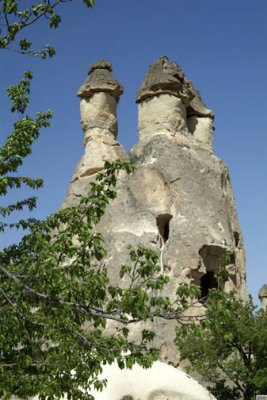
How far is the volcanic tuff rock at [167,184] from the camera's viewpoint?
71.9 feet

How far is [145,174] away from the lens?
78.8ft

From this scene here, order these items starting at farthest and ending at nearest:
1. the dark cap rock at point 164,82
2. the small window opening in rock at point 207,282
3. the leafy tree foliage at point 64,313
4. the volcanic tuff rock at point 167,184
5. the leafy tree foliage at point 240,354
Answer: the dark cap rock at point 164,82 → the small window opening in rock at point 207,282 → the volcanic tuff rock at point 167,184 → the leafy tree foliage at point 240,354 → the leafy tree foliage at point 64,313

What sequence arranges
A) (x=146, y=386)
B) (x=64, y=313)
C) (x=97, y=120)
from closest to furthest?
(x=64, y=313) < (x=146, y=386) < (x=97, y=120)

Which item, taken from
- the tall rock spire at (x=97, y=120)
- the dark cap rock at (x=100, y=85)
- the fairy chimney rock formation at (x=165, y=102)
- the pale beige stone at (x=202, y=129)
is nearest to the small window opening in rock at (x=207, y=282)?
the fairy chimney rock formation at (x=165, y=102)

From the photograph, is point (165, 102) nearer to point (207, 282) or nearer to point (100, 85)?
point (100, 85)

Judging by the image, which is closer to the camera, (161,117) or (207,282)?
(207,282)

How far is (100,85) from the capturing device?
86.4 ft

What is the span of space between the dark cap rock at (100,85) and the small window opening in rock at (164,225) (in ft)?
22.9

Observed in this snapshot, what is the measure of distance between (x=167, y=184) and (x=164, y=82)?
524cm

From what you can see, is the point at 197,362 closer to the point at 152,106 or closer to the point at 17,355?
the point at 17,355

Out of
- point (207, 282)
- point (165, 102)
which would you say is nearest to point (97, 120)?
point (165, 102)

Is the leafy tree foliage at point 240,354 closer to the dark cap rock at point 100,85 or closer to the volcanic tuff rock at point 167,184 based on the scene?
the volcanic tuff rock at point 167,184

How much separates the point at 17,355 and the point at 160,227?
655 inches

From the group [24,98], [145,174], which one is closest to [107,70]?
[145,174]
